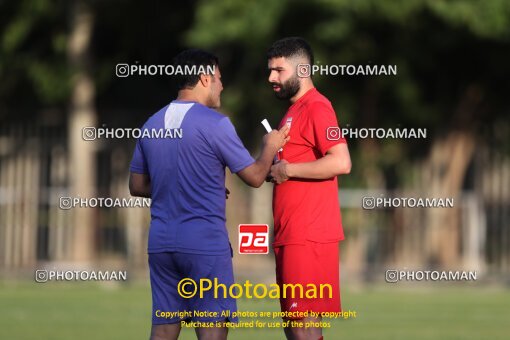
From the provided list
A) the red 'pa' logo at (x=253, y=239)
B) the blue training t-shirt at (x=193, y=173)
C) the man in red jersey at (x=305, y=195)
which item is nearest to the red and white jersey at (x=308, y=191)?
the man in red jersey at (x=305, y=195)

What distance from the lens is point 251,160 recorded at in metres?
9.73

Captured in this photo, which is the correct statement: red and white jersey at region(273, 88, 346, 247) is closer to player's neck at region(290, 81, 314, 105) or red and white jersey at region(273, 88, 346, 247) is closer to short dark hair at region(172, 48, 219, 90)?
player's neck at region(290, 81, 314, 105)

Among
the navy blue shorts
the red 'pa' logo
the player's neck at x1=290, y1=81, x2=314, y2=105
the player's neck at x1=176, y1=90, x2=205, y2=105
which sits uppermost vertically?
the player's neck at x1=290, y1=81, x2=314, y2=105

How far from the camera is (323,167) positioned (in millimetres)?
9953

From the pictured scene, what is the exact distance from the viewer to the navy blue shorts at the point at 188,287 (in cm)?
963

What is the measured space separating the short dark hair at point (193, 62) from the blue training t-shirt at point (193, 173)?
17cm

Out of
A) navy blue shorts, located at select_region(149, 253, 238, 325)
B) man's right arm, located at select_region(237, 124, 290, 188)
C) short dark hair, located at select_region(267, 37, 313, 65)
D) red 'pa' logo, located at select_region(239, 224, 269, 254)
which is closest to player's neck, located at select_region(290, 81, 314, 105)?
short dark hair, located at select_region(267, 37, 313, 65)

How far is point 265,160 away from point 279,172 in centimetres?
27

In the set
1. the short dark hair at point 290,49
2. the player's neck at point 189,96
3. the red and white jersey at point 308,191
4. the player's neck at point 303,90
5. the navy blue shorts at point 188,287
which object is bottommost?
the navy blue shorts at point 188,287

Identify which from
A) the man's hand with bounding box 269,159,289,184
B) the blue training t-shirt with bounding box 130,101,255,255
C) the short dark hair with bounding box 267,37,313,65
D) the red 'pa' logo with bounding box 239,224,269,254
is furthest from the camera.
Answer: the red 'pa' logo with bounding box 239,224,269,254

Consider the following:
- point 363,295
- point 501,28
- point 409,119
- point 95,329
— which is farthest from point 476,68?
point 95,329

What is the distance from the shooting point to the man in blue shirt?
31.6 ft

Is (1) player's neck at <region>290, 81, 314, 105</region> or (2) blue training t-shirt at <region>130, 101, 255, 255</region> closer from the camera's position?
(2) blue training t-shirt at <region>130, 101, 255, 255</region>

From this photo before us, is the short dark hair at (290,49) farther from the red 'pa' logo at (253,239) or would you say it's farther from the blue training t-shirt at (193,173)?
the red 'pa' logo at (253,239)
